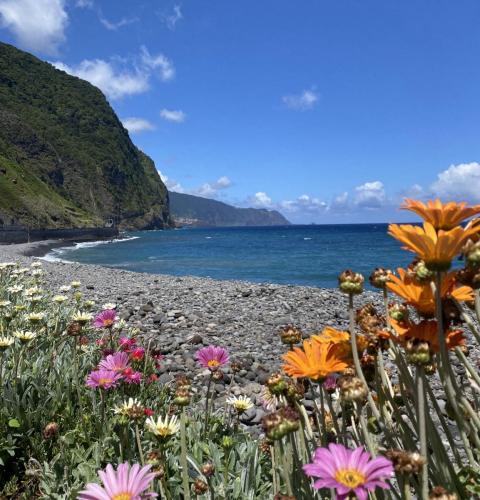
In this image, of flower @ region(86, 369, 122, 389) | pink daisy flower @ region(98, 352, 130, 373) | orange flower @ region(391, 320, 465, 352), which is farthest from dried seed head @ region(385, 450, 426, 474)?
pink daisy flower @ region(98, 352, 130, 373)

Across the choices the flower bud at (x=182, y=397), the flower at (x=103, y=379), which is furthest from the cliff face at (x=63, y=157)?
the flower bud at (x=182, y=397)

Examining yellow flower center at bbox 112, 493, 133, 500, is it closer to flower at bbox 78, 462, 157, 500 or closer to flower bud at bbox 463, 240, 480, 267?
flower at bbox 78, 462, 157, 500

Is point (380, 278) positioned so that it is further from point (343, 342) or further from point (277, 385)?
point (277, 385)

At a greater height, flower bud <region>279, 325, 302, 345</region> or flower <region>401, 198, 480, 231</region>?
flower <region>401, 198, 480, 231</region>

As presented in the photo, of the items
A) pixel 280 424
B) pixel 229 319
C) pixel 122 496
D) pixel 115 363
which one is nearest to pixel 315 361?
pixel 280 424

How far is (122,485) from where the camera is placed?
122 centimetres

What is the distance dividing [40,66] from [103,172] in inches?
1942

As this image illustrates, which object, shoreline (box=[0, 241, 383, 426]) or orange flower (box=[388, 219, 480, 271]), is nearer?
orange flower (box=[388, 219, 480, 271])

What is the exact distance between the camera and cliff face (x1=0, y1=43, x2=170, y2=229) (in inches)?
3300

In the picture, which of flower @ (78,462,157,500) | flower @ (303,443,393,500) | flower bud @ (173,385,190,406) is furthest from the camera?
flower bud @ (173,385,190,406)

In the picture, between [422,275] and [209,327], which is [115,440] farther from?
[209,327]

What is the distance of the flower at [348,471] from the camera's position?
1.00m

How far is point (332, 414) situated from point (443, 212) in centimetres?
80

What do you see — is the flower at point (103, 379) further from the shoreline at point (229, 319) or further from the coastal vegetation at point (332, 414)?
the shoreline at point (229, 319)
